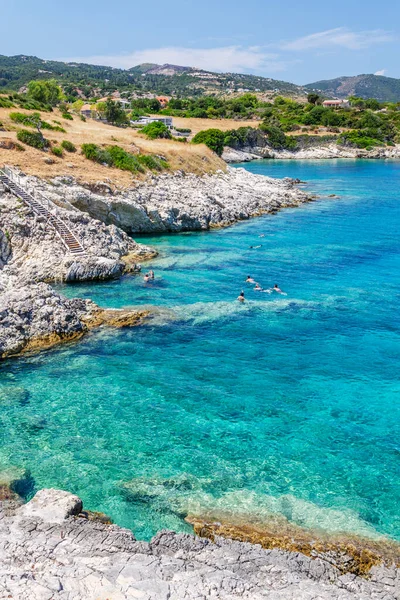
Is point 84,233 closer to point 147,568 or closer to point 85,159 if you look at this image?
point 85,159

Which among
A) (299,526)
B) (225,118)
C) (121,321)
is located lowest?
(299,526)

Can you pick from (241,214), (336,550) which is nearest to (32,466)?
(336,550)

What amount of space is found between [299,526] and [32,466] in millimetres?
9392

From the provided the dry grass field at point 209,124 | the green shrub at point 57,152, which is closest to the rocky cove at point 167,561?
the green shrub at point 57,152

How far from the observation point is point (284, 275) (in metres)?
41.2

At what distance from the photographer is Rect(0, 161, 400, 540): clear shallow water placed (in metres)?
17.3

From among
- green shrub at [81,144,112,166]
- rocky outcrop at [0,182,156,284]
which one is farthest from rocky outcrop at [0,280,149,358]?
green shrub at [81,144,112,166]

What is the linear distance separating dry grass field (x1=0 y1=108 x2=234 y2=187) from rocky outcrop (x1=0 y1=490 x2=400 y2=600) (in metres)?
40.5

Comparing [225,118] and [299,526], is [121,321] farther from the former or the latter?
[225,118]

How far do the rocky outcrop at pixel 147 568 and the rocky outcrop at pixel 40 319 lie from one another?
13187mm

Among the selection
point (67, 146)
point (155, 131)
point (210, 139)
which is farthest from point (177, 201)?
point (210, 139)

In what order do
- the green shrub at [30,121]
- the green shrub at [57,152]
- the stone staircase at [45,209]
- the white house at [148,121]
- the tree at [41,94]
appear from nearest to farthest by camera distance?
1. the stone staircase at [45,209]
2. the green shrub at [57,152]
3. the green shrub at [30,121]
4. the tree at [41,94]
5. the white house at [148,121]

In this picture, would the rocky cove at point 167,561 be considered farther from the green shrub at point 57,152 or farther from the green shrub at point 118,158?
the green shrub at point 118,158

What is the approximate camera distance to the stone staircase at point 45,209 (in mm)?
38906
